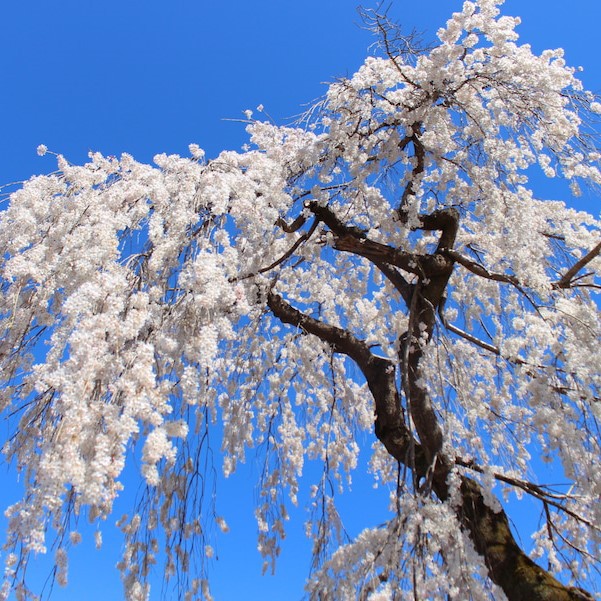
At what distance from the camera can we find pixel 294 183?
3.86m

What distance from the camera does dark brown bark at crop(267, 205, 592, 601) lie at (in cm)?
242

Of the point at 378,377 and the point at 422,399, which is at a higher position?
the point at 378,377

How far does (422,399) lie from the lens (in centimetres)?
→ 301

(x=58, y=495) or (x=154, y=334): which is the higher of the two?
(x=154, y=334)

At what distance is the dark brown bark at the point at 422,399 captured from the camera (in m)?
2.42

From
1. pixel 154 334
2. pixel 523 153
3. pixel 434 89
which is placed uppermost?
pixel 434 89

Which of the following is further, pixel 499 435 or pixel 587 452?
pixel 499 435

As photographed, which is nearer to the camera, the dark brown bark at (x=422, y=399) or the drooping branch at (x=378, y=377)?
the dark brown bark at (x=422, y=399)

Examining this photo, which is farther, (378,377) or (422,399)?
(378,377)

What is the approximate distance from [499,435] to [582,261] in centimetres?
111

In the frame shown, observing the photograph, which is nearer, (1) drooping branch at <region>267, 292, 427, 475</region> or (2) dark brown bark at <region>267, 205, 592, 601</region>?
(2) dark brown bark at <region>267, 205, 592, 601</region>

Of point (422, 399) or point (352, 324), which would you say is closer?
point (422, 399)

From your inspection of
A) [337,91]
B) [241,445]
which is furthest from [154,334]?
[337,91]

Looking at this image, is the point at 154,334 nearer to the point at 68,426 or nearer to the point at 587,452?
the point at 68,426
